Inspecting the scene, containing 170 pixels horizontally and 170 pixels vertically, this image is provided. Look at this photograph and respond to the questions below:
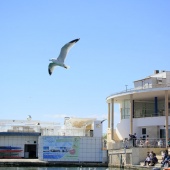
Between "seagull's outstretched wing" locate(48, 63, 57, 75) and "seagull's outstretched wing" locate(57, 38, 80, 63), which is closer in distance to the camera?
"seagull's outstretched wing" locate(57, 38, 80, 63)

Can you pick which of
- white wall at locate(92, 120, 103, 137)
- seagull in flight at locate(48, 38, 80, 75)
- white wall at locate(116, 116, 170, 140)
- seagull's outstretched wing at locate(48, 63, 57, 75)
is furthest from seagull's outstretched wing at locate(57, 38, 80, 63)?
white wall at locate(116, 116, 170, 140)

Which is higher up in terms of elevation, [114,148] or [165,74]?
[165,74]

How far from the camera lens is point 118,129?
49625 millimetres

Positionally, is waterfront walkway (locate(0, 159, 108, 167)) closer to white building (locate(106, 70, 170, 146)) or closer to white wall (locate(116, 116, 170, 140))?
white building (locate(106, 70, 170, 146))

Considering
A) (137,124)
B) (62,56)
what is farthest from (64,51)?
(137,124)

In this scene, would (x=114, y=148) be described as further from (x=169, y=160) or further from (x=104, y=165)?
(x=169, y=160)

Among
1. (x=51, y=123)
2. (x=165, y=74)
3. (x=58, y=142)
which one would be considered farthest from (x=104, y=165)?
(x=165, y=74)

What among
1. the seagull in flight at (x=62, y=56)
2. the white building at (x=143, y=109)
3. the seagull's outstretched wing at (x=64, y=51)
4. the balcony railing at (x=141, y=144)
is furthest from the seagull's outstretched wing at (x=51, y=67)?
the white building at (x=143, y=109)

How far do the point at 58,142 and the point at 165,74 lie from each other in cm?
1375

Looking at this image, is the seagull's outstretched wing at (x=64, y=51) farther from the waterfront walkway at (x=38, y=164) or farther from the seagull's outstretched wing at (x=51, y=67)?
the waterfront walkway at (x=38, y=164)

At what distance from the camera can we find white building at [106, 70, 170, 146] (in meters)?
44.4

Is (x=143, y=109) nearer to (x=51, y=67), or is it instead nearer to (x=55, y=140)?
(x=55, y=140)

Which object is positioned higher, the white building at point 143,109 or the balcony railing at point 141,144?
the white building at point 143,109

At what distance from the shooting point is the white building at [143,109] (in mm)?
44375
